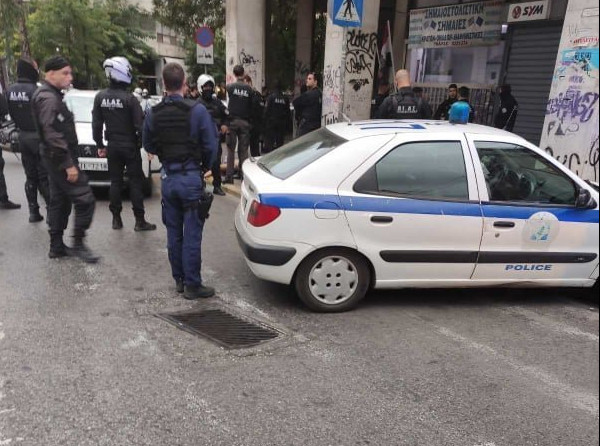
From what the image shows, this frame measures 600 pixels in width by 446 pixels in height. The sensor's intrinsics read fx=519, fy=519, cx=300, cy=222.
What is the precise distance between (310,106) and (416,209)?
5666 mm

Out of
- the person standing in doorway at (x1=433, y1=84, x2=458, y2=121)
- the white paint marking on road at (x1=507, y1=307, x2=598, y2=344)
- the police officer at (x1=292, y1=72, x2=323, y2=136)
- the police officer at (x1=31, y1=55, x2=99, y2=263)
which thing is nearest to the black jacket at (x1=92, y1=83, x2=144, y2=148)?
the police officer at (x1=31, y1=55, x2=99, y2=263)

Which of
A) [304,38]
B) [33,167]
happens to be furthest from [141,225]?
[304,38]

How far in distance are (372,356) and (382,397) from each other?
1.65ft

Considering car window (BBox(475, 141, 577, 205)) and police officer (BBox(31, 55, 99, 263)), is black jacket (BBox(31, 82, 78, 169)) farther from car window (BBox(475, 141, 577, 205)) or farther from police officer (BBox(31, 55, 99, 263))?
car window (BBox(475, 141, 577, 205))

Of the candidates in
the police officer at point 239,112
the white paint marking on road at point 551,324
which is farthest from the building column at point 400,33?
the white paint marking on road at point 551,324

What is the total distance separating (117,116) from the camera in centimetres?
585

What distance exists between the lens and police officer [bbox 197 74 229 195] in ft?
25.9

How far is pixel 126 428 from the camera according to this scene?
2.68m

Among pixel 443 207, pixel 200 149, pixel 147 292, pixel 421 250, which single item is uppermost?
pixel 200 149

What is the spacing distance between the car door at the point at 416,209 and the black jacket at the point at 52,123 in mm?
2636

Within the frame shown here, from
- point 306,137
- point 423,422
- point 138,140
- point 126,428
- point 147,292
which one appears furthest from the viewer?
point 138,140

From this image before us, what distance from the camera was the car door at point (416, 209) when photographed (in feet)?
13.5

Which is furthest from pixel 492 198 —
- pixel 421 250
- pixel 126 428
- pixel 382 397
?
pixel 126 428

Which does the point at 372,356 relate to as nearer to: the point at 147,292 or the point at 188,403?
the point at 188,403
